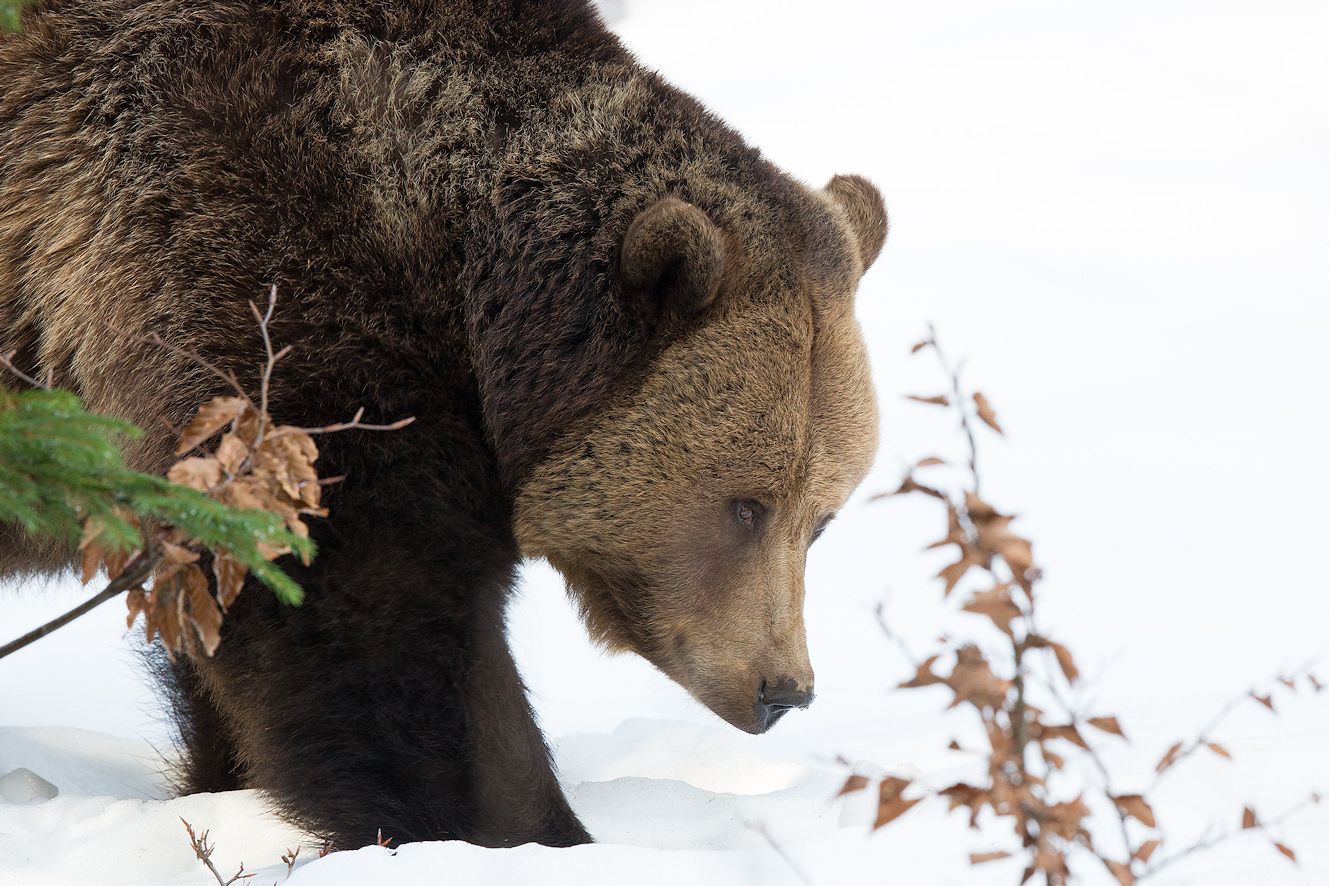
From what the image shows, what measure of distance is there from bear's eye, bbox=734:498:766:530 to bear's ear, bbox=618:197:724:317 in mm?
630

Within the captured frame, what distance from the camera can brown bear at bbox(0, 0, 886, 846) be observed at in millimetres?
4227

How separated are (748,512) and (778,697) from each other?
59 centimetres

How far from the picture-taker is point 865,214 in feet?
17.8

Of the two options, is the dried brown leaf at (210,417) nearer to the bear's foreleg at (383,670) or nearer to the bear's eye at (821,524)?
the bear's foreleg at (383,670)

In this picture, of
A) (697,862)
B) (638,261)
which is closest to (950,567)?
(697,862)

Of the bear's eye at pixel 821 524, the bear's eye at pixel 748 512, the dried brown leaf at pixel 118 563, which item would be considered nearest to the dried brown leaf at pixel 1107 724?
the dried brown leaf at pixel 118 563

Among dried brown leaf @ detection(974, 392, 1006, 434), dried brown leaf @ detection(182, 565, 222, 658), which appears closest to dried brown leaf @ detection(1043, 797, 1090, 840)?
dried brown leaf @ detection(974, 392, 1006, 434)

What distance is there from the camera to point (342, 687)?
168 inches

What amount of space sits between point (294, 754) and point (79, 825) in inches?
43.7

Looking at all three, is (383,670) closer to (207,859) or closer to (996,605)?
(207,859)

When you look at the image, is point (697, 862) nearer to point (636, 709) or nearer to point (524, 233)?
point (524, 233)

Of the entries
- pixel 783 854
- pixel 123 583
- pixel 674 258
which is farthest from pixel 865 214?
pixel 123 583

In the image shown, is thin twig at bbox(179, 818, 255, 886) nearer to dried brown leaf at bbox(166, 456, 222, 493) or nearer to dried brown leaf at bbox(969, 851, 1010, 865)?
dried brown leaf at bbox(166, 456, 222, 493)

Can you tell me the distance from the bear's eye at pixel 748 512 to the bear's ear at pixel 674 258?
0.63 m
